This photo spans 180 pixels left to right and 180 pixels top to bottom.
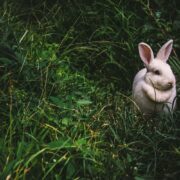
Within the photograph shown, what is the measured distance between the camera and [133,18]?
648 centimetres

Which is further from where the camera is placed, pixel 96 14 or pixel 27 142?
pixel 96 14

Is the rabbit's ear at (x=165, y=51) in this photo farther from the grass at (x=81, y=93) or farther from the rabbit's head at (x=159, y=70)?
the grass at (x=81, y=93)

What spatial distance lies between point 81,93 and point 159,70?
2.31 ft

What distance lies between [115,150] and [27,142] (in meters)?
0.64

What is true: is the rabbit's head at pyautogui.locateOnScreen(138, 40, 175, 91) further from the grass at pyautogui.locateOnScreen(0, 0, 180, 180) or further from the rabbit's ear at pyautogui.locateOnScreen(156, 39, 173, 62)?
the grass at pyautogui.locateOnScreen(0, 0, 180, 180)

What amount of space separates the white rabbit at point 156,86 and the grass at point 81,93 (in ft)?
0.39

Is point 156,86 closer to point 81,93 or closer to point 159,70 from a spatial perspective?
point 159,70

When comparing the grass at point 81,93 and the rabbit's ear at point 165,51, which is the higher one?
the rabbit's ear at point 165,51

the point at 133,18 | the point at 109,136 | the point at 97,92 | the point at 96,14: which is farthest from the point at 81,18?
the point at 109,136

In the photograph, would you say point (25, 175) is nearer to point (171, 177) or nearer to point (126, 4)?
point (171, 177)

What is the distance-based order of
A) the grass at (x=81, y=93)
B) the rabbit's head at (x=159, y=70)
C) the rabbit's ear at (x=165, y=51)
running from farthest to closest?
the rabbit's ear at (x=165, y=51) → the rabbit's head at (x=159, y=70) → the grass at (x=81, y=93)

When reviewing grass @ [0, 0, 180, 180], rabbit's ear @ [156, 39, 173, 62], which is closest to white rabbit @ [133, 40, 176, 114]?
rabbit's ear @ [156, 39, 173, 62]

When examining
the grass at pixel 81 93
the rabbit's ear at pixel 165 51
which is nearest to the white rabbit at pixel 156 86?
the rabbit's ear at pixel 165 51

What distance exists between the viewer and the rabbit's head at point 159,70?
5.20 meters
